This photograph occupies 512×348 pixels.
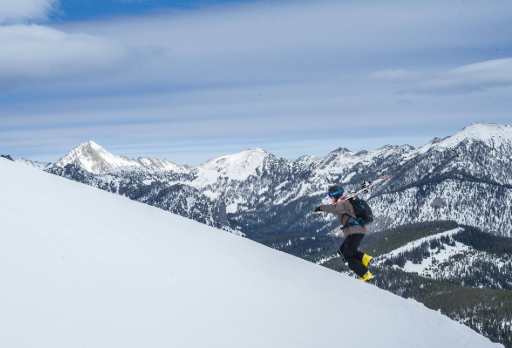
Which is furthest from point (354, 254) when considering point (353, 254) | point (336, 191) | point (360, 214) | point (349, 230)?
point (336, 191)

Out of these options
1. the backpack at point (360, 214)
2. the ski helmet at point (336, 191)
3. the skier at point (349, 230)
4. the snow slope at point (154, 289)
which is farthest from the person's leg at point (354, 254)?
the ski helmet at point (336, 191)

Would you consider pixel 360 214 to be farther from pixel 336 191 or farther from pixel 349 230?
pixel 336 191

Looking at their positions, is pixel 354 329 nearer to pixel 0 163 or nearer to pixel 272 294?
pixel 272 294

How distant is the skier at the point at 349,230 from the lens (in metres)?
12.6

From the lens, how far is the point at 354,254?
13461 mm

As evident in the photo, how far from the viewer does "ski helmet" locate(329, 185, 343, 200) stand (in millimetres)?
12655

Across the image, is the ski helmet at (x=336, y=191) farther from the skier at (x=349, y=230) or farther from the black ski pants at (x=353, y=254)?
the black ski pants at (x=353, y=254)

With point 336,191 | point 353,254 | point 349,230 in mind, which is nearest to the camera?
point 336,191

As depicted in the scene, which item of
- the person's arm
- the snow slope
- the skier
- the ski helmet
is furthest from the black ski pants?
the ski helmet

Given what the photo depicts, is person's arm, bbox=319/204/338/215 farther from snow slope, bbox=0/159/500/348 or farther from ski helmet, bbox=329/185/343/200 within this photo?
snow slope, bbox=0/159/500/348

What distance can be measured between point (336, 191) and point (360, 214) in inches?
44.4

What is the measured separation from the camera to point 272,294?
10602mm

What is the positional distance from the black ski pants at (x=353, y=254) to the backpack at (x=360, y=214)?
42 centimetres

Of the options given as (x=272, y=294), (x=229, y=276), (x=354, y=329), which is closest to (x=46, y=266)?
(x=229, y=276)
